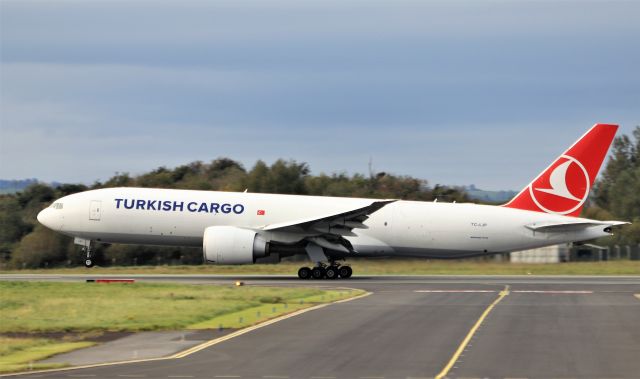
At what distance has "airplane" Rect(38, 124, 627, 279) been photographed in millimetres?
44594

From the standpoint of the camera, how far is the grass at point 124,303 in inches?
1009

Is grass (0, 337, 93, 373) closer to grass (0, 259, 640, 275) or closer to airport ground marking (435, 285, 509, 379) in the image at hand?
airport ground marking (435, 285, 509, 379)

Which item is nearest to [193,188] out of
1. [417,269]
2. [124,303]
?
[417,269]

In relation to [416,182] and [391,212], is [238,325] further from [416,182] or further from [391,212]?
[416,182]

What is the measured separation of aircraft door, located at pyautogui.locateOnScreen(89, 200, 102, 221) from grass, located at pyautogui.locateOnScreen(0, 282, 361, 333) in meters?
7.80

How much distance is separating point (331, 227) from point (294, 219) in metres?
2.23

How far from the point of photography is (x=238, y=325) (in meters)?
25.2

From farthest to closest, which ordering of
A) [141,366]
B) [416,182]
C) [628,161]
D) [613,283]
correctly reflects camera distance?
[628,161]
[416,182]
[613,283]
[141,366]

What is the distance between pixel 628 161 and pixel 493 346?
12122cm

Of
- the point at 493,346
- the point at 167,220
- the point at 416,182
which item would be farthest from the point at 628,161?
the point at 493,346

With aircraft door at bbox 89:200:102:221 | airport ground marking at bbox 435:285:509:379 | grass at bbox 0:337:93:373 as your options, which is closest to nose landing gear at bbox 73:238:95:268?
aircraft door at bbox 89:200:102:221

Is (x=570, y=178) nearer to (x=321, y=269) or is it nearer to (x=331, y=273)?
(x=331, y=273)

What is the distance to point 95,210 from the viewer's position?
45812mm

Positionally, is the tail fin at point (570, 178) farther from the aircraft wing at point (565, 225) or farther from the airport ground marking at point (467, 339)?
the airport ground marking at point (467, 339)
